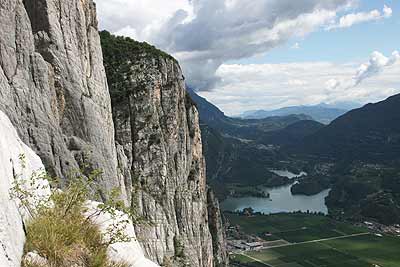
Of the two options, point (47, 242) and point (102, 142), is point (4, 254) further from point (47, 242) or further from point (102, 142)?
point (102, 142)

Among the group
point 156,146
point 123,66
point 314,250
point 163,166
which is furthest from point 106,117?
point 314,250

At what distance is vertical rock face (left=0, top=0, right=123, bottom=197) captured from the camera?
1734 cm

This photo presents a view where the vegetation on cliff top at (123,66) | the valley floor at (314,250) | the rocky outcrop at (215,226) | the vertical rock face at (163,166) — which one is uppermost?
the vegetation on cliff top at (123,66)

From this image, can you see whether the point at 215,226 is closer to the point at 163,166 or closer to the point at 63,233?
the point at 163,166

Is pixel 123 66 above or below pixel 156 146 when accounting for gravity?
above

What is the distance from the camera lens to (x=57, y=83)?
22516 millimetres

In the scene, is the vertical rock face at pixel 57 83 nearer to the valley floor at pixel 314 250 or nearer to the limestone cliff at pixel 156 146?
the limestone cliff at pixel 156 146

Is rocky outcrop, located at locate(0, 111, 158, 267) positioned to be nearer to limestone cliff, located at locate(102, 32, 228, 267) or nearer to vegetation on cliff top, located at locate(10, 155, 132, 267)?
vegetation on cliff top, located at locate(10, 155, 132, 267)

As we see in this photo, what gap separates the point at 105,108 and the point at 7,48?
11370 mm

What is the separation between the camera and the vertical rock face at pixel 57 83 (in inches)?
683

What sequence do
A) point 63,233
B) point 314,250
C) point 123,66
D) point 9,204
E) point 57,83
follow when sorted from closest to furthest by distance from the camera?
point 9,204 < point 63,233 < point 57,83 < point 123,66 < point 314,250

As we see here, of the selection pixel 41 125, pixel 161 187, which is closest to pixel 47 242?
pixel 41 125

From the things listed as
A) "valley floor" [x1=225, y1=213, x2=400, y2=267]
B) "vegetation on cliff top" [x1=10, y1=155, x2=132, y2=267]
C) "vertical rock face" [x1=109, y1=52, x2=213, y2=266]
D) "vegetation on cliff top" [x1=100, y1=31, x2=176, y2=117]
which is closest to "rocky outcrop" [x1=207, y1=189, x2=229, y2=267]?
"vertical rock face" [x1=109, y1=52, x2=213, y2=266]

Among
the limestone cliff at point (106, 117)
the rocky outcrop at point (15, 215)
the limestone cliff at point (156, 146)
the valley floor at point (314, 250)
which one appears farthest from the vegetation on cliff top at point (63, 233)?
the valley floor at point (314, 250)
